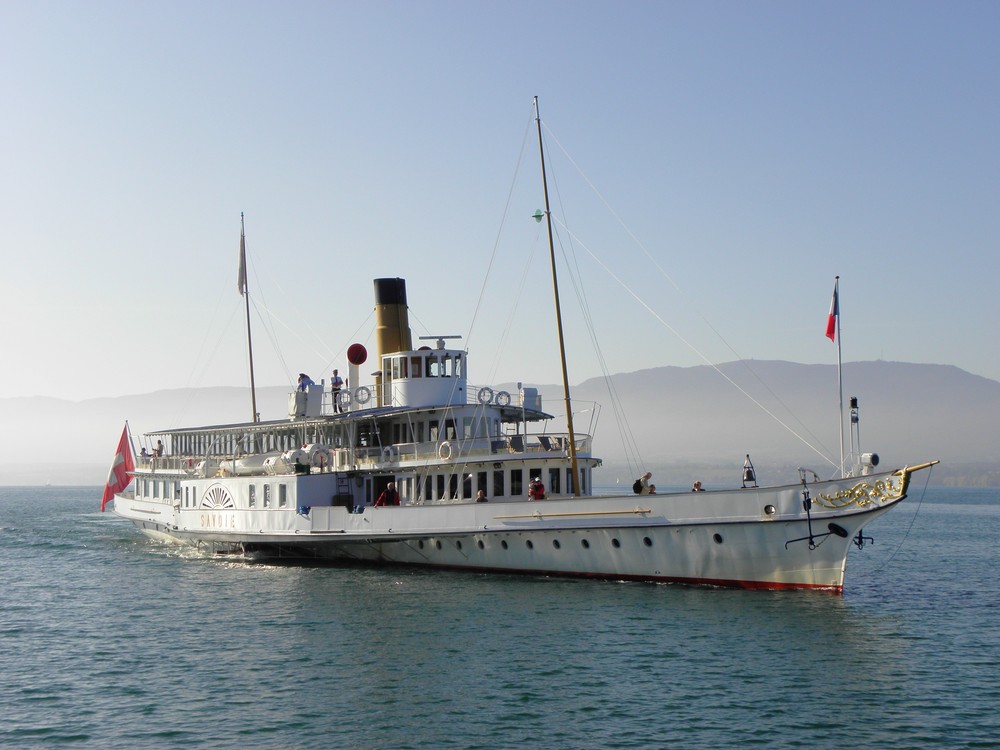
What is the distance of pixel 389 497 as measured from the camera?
37.1 m

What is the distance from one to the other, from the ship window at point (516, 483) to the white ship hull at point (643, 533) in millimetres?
2176

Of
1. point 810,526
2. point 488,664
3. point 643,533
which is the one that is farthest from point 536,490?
point 488,664

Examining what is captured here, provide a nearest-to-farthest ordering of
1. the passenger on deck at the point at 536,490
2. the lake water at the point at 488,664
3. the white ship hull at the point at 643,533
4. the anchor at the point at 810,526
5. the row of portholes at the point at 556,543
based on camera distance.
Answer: the lake water at the point at 488,664
the anchor at the point at 810,526
the white ship hull at the point at 643,533
the row of portholes at the point at 556,543
the passenger on deck at the point at 536,490

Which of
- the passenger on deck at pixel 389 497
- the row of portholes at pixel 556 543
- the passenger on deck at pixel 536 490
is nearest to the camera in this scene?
the row of portholes at pixel 556 543

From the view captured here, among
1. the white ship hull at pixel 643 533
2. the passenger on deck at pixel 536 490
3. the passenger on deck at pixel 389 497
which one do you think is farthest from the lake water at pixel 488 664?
the passenger on deck at pixel 536 490

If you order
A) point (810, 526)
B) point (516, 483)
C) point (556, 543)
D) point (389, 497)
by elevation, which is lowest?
point (556, 543)

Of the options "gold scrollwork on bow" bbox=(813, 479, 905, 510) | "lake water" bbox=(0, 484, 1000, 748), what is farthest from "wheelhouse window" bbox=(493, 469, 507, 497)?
"gold scrollwork on bow" bbox=(813, 479, 905, 510)

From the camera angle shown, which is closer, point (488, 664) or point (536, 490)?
point (488, 664)

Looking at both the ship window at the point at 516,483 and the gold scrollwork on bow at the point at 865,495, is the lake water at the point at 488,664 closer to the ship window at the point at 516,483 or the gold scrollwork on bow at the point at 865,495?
the gold scrollwork on bow at the point at 865,495

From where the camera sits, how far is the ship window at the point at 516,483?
35312 mm

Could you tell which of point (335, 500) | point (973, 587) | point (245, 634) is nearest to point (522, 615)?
point (245, 634)

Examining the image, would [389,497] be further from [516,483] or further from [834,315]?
[834,315]

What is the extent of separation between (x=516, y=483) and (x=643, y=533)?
19.6 ft

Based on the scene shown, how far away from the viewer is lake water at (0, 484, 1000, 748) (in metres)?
17.7
